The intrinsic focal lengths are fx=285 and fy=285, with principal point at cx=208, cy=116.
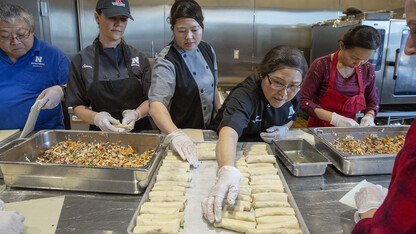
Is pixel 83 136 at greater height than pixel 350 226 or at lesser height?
greater

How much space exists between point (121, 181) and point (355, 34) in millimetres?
2429

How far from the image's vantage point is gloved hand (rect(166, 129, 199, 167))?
1.97 metres

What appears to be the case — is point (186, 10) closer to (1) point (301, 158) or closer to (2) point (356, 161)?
(1) point (301, 158)

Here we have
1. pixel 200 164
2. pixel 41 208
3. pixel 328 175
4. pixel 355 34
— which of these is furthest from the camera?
pixel 355 34

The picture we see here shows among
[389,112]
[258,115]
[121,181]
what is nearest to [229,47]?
[389,112]

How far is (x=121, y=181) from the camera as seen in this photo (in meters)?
1.61

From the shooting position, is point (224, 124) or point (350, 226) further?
point (224, 124)

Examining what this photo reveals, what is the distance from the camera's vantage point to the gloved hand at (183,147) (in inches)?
77.5

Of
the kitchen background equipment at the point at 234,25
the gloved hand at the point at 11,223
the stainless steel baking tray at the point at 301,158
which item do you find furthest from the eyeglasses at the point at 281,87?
the kitchen background equipment at the point at 234,25

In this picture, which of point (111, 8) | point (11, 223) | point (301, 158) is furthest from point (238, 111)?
point (11, 223)

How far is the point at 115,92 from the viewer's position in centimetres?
262

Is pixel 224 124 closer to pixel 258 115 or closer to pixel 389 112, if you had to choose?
pixel 258 115

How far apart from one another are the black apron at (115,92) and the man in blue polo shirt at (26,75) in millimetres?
364

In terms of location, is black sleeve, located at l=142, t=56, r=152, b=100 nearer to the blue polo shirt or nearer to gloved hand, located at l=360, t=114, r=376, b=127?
the blue polo shirt
